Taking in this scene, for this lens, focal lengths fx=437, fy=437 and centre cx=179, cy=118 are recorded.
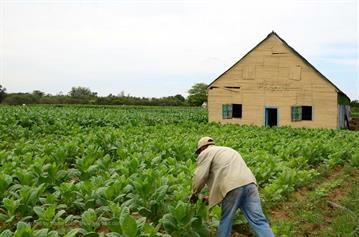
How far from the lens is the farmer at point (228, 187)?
18.0ft

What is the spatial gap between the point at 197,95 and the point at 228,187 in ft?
284

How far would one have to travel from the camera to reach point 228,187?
5.45 meters

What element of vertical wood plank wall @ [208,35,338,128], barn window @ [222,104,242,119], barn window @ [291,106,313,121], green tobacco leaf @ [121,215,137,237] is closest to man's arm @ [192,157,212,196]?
green tobacco leaf @ [121,215,137,237]

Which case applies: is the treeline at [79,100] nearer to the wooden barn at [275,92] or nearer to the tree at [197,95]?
the tree at [197,95]

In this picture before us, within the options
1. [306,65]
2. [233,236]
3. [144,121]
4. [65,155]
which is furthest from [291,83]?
[233,236]

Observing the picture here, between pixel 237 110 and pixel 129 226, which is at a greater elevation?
pixel 237 110

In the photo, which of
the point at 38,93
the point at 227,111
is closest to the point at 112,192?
the point at 227,111

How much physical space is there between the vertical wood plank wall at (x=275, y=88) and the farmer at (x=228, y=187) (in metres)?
22.8

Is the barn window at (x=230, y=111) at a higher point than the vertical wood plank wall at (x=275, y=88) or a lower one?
lower

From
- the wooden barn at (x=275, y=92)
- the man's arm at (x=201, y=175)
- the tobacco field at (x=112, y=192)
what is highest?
the wooden barn at (x=275, y=92)

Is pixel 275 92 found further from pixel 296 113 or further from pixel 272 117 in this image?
pixel 272 117

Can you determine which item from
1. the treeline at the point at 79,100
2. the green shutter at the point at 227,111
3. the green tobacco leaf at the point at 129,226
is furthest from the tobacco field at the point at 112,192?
the treeline at the point at 79,100

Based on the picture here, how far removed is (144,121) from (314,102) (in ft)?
35.2

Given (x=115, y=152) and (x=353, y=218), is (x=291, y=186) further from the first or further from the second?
(x=115, y=152)
